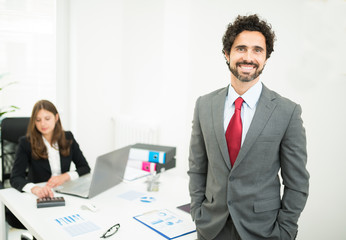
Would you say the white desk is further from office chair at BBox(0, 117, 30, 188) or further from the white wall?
the white wall

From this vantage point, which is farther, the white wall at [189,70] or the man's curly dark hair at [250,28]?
the white wall at [189,70]

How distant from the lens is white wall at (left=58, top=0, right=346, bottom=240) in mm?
2205

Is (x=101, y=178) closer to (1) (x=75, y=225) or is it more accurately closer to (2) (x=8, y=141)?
(1) (x=75, y=225)

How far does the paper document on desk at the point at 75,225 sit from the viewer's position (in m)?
1.49

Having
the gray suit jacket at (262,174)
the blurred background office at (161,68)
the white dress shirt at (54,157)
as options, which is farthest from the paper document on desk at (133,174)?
the gray suit jacket at (262,174)

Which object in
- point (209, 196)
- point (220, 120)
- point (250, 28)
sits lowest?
point (209, 196)

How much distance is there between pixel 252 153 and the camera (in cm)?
130

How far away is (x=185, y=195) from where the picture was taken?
204 cm

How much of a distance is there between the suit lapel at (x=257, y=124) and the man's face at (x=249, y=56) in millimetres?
125

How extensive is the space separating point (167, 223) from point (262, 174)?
57cm

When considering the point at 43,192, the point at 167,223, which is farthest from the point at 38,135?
the point at 167,223

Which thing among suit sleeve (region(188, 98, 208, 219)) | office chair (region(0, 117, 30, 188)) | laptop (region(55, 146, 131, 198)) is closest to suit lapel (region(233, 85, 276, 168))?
suit sleeve (region(188, 98, 208, 219))

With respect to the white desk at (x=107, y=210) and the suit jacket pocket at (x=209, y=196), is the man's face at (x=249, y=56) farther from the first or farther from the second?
the white desk at (x=107, y=210)

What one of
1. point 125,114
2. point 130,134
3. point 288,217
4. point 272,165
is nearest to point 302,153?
point 272,165
